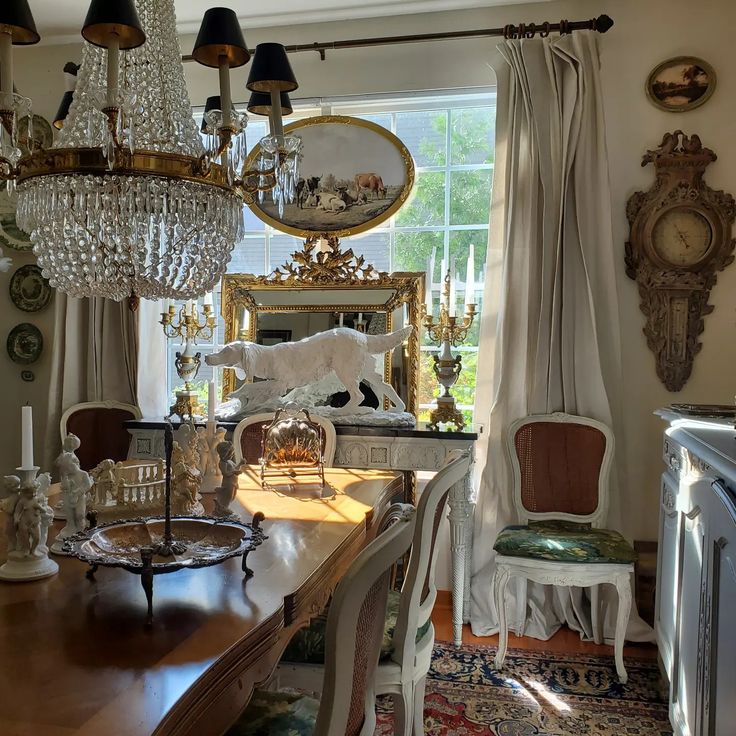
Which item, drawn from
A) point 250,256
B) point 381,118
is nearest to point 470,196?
point 381,118

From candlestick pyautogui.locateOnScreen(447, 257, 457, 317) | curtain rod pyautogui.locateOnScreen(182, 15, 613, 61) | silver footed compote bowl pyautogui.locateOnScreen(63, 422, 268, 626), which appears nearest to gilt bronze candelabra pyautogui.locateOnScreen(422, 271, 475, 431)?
candlestick pyautogui.locateOnScreen(447, 257, 457, 317)

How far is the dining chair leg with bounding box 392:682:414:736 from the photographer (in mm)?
1750

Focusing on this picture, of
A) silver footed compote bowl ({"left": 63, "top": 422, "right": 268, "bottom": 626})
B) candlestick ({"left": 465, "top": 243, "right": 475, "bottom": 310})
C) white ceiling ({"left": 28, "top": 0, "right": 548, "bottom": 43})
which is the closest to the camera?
silver footed compote bowl ({"left": 63, "top": 422, "right": 268, "bottom": 626})

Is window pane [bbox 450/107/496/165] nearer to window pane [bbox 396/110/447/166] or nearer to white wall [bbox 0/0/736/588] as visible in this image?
window pane [bbox 396/110/447/166]

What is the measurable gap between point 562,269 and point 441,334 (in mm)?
596

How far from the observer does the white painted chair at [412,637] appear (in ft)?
5.31

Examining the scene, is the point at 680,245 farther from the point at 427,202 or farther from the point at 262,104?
the point at 262,104

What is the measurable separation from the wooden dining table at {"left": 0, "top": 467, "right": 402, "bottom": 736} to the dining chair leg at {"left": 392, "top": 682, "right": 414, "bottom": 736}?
329 mm

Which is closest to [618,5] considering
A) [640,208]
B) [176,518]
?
[640,208]

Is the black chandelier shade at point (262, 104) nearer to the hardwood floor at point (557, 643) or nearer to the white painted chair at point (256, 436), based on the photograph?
the white painted chair at point (256, 436)

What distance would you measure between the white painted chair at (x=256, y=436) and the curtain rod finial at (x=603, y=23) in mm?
2028

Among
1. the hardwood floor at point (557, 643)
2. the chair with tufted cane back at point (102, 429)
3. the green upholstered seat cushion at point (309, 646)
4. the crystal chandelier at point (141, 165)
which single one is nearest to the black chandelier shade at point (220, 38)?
the crystal chandelier at point (141, 165)

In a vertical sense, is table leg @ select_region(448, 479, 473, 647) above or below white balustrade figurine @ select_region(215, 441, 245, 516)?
below

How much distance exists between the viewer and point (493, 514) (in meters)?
3.23
